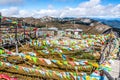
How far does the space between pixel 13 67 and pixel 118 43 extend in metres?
7.96

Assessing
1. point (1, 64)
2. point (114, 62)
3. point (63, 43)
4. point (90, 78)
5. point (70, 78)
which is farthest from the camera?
point (63, 43)

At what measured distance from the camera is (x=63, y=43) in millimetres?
16922

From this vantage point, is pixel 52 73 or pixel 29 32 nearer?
pixel 52 73

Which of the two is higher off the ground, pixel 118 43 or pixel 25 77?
pixel 118 43

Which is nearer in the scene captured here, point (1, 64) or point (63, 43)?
point (1, 64)

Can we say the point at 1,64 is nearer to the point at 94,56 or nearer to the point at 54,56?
the point at 54,56

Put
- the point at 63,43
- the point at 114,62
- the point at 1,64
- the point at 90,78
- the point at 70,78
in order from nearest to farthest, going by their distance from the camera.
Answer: the point at 90,78 → the point at 70,78 → the point at 1,64 → the point at 114,62 → the point at 63,43

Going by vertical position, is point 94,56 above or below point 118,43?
below

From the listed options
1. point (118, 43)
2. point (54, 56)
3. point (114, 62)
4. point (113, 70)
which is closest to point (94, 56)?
point (118, 43)

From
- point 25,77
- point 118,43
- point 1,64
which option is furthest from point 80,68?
point 118,43

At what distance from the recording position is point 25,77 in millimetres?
9469

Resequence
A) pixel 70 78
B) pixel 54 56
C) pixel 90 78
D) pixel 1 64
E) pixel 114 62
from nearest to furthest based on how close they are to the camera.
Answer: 1. pixel 90 78
2. pixel 70 78
3. pixel 1 64
4. pixel 114 62
5. pixel 54 56

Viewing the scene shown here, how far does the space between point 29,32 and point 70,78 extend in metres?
13.6

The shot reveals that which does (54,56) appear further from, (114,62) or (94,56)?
(114,62)
